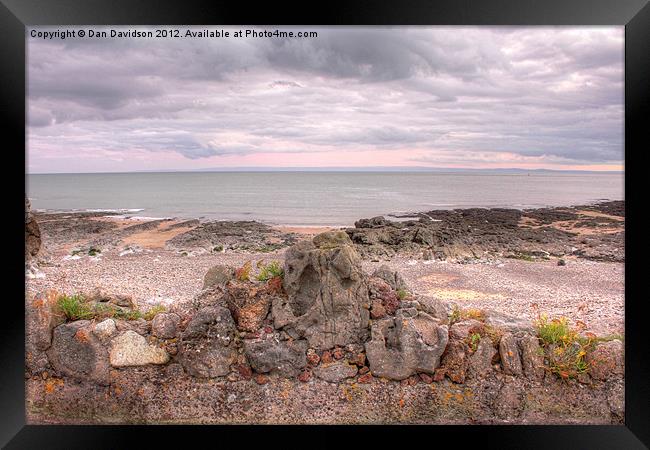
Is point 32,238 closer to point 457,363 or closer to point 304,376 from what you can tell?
point 304,376

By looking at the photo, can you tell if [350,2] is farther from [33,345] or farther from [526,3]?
[33,345]

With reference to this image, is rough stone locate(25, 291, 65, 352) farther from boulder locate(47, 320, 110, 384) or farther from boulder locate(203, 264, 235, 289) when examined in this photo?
boulder locate(203, 264, 235, 289)

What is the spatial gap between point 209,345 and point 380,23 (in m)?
3.56

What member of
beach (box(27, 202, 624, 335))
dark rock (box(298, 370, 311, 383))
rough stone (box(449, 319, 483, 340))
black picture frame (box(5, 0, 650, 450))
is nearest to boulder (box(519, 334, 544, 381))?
rough stone (box(449, 319, 483, 340))

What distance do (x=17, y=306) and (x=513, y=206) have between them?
18.5m

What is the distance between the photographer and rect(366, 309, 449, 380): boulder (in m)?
4.95

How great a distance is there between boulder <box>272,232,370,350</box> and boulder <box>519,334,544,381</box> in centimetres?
162

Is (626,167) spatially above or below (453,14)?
below

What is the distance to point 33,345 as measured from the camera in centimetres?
511

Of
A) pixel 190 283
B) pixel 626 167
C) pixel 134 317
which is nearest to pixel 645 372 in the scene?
pixel 626 167

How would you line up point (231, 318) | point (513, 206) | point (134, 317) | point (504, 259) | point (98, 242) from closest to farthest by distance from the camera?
point (231, 318)
point (134, 317)
point (504, 259)
point (98, 242)
point (513, 206)

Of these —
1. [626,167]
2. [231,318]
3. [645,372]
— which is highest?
[626,167]

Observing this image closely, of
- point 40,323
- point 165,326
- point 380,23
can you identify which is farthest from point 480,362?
point 40,323

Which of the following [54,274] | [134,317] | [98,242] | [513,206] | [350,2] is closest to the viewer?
[350,2]
